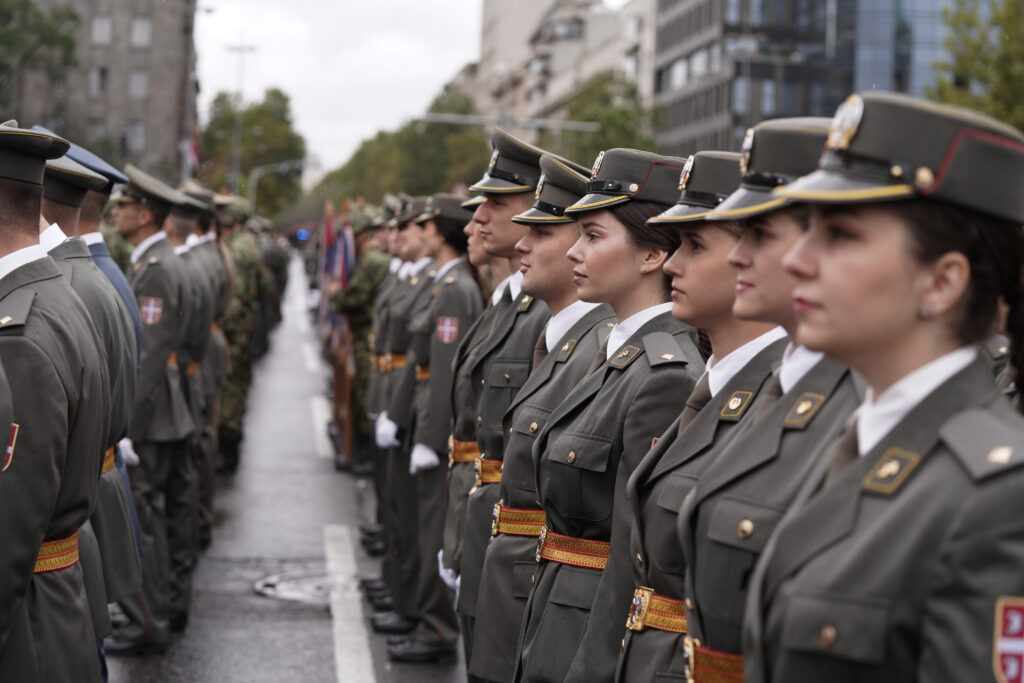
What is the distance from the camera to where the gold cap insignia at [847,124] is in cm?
253

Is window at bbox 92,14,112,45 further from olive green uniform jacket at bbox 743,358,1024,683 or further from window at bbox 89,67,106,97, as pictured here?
olive green uniform jacket at bbox 743,358,1024,683

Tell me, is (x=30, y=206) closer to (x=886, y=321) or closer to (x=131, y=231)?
(x=886, y=321)

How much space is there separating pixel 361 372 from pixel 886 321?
12.1 meters

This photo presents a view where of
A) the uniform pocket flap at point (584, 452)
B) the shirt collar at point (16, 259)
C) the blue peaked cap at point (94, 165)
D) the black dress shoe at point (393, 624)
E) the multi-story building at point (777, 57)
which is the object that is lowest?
the black dress shoe at point (393, 624)

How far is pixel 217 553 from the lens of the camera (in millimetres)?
10898

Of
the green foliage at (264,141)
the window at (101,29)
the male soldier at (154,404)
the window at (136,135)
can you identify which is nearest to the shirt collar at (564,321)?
the male soldier at (154,404)

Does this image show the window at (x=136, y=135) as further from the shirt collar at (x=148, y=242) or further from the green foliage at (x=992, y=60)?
the shirt collar at (x=148, y=242)

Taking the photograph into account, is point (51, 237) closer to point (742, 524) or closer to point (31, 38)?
point (742, 524)

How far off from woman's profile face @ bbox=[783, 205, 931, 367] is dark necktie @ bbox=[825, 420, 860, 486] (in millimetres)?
155

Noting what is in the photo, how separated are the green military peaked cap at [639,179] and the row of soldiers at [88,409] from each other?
1678mm

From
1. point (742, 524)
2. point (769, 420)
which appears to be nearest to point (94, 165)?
point (769, 420)

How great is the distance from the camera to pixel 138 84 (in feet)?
150

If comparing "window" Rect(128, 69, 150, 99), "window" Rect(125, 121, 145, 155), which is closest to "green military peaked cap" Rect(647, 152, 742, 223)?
"window" Rect(128, 69, 150, 99)

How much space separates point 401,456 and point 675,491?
18.7ft
